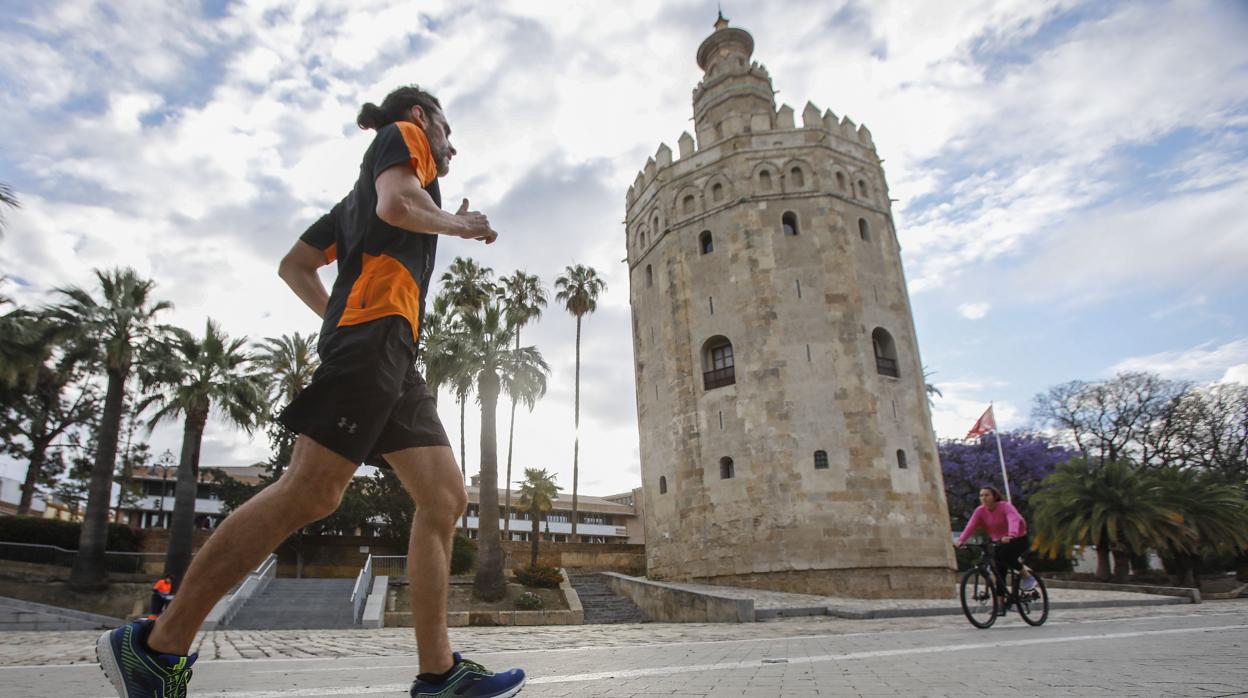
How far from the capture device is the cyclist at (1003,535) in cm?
805

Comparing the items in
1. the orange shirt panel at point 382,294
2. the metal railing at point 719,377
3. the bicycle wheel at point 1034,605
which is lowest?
the bicycle wheel at point 1034,605

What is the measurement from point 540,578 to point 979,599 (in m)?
14.7

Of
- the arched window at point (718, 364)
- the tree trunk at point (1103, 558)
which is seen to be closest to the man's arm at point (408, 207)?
the arched window at point (718, 364)

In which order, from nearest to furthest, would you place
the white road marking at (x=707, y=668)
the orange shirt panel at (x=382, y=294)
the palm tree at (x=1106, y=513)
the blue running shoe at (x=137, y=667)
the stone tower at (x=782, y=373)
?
1. the blue running shoe at (x=137, y=667)
2. the orange shirt panel at (x=382, y=294)
3. the white road marking at (x=707, y=668)
4. the stone tower at (x=782, y=373)
5. the palm tree at (x=1106, y=513)

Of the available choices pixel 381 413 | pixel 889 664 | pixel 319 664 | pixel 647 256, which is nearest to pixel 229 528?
pixel 381 413

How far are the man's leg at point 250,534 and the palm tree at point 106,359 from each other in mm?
21779

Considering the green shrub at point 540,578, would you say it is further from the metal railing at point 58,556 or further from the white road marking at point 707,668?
the white road marking at point 707,668

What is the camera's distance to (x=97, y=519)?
1953 centimetres

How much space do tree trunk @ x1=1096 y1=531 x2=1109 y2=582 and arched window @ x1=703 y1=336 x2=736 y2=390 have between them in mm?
13513

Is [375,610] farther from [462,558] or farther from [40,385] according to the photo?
[40,385]

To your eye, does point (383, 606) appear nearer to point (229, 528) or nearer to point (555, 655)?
point (555, 655)

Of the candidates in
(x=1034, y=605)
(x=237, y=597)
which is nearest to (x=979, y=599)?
(x=1034, y=605)

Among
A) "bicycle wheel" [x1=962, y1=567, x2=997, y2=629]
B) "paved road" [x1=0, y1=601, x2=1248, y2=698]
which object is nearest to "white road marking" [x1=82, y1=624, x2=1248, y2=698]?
"paved road" [x1=0, y1=601, x2=1248, y2=698]

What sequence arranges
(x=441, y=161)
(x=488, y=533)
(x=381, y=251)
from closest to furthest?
(x=381, y=251) < (x=441, y=161) < (x=488, y=533)
